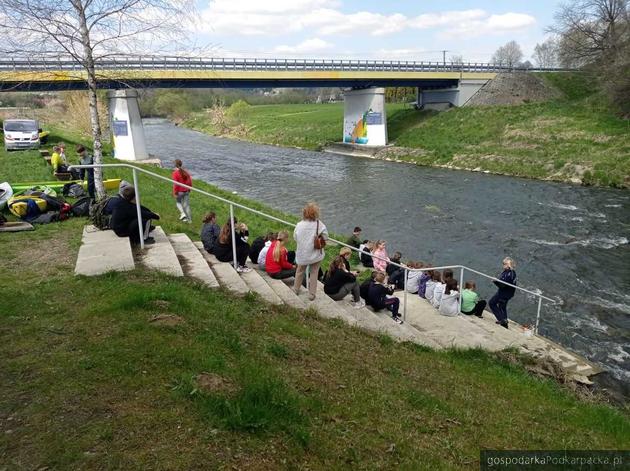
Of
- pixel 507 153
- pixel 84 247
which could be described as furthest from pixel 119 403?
pixel 507 153

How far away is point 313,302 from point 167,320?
144 inches

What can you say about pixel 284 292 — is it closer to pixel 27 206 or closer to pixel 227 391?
pixel 227 391

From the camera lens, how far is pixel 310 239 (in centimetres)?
893

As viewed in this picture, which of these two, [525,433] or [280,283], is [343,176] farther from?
[525,433]

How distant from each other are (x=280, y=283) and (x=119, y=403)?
5.83 metres

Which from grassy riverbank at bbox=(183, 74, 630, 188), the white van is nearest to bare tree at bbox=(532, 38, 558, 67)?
grassy riverbank at bbox=(183, 74, 630, 188)

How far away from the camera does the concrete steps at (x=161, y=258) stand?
8.29 meters

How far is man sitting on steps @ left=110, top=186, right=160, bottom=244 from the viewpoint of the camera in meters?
9.37

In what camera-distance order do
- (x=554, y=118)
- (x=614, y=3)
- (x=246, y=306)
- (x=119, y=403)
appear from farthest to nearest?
(x=614, y=3), (x=554, y=118), (x=246, y=306), (x=119, y=403)

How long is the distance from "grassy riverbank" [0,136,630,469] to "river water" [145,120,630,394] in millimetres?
4945

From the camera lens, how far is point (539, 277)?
610 inches

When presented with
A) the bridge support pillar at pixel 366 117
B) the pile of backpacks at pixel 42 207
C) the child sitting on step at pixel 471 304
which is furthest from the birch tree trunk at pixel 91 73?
the bridge support pillar at pixel 366 117

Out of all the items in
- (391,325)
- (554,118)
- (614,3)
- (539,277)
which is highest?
(614,3)

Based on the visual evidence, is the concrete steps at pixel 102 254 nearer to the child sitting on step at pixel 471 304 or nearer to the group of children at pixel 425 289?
the group of children at pixel 425 289
